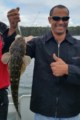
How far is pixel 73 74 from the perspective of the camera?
4875 millimetres

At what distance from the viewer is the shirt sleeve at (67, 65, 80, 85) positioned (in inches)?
191

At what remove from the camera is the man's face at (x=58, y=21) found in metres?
4.93

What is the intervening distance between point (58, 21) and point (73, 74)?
66cm

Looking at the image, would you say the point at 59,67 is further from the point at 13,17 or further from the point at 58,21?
the point at 13,17

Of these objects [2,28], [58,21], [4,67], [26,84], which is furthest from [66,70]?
[26,84]

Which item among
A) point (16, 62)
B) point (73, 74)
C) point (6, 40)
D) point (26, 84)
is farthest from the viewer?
point (26, 84)

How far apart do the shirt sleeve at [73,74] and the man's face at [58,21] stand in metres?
0.46

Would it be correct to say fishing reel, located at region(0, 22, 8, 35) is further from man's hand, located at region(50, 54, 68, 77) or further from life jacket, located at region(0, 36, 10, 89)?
man's hand, located at region(50, 54, 68, 77)

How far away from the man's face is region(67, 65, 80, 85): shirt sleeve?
18.1 inches

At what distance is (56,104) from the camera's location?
16.5 feet

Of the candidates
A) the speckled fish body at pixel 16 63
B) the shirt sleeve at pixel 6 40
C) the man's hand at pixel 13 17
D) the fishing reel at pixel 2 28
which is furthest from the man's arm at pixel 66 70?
the fishing reel at pixel 2 28

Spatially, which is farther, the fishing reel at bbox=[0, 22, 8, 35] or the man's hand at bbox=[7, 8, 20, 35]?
the fishing reel at bbox=[0, 22, 8, 35]

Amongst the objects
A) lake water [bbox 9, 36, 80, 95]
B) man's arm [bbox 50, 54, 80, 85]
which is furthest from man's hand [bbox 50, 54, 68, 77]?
lake water [bbox 9, 36, 80, 95]

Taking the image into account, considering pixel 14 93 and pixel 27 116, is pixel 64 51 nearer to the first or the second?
pixel 14 93
